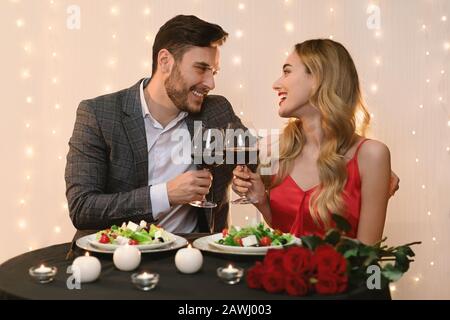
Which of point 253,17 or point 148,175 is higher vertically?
point 253,17

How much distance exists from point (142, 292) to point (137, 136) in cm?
117

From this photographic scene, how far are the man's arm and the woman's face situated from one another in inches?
24.2

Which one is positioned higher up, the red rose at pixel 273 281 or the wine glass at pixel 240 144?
the wine glass at pixel 240 144

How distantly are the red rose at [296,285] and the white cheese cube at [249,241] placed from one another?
0.32m

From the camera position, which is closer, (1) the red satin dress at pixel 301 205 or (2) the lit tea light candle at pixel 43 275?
(2) the lit tea light candle at pixel 43 275

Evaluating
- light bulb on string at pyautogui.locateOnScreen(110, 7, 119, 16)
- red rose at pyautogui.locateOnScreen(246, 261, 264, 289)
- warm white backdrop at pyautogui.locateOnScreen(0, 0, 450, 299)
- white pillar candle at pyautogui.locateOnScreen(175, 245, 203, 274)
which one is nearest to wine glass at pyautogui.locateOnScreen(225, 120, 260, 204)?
white pillar candle at pyautogui.locateOnScreen(175, 245, 203, 274)

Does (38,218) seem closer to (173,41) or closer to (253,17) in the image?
(173,41)

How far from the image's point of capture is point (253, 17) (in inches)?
117

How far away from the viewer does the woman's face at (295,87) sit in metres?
2.13

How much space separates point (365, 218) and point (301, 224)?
0.24 m

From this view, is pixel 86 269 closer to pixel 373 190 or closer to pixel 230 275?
pixel 230 275

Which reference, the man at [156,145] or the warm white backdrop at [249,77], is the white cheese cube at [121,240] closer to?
the man at [156,145]

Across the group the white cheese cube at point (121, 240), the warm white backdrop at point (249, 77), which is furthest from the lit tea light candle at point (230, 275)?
the warm white backdrop at point (249, 77)

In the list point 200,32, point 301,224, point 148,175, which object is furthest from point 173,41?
point 301,224
